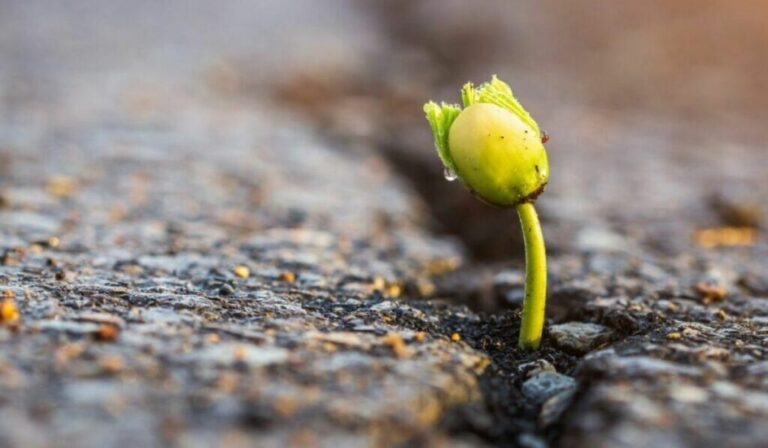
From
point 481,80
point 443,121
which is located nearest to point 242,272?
point 443,121

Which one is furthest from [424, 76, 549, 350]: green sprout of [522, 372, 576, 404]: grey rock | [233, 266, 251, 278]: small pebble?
[233, 266, 251, 278]: small pebble

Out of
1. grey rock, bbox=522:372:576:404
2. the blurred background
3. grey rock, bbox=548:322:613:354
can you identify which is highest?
the blurred background

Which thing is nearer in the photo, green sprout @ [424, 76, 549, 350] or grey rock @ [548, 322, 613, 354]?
green sprout @ [424, 76, 549, 350]

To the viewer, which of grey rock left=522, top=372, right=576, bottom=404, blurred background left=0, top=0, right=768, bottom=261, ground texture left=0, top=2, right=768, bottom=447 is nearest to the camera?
ground texture left=0, top=2, right=768, bottom=447

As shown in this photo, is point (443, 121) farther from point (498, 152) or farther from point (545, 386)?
point (545, 386)

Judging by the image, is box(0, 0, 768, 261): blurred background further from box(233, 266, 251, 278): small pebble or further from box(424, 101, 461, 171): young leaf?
box(424, 101, 461, 171): young leaf

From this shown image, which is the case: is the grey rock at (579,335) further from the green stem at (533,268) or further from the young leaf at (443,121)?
the young leaf at (443,121)
